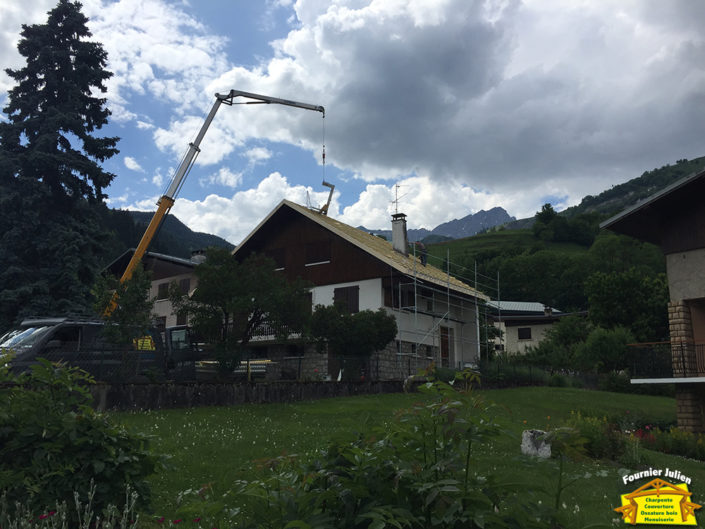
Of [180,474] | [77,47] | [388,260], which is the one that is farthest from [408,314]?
[180,474]

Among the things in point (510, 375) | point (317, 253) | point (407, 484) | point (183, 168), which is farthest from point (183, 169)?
point (407, 484)

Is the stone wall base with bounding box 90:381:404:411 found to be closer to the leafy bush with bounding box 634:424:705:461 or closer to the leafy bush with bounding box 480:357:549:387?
the leafy bush with bounding box 480:357:549:387

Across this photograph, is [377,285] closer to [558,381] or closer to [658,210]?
[558,381]

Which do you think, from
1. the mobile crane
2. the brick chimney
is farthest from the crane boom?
the brick chimney

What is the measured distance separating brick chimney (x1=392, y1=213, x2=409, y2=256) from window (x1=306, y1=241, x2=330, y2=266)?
560 centimetres

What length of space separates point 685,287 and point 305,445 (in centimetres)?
1432

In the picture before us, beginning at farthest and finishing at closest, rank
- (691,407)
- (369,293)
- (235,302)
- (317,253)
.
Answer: (317,253)
(369,293)
(235,302)
(691,407)

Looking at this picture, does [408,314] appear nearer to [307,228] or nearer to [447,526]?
[307,228]

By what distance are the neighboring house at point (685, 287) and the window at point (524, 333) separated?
43.4 meters

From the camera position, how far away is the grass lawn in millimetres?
7236

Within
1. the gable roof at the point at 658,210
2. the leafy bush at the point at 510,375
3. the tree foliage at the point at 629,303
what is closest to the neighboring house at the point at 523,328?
the tree foliage at the point at 629,303

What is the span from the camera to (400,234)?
40.9m

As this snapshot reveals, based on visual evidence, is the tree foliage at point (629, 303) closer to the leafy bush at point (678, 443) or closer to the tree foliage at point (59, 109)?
the leafy bush at point (678, 443)

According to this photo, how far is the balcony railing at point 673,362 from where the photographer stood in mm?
19859
